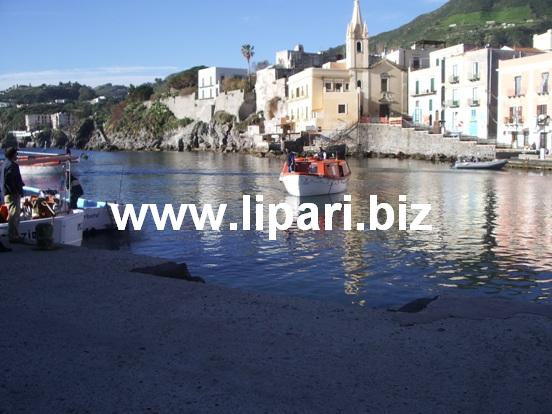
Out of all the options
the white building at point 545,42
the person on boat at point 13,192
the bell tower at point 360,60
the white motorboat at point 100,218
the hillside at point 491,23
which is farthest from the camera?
the hillside at point 491,23

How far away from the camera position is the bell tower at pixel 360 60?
246ft

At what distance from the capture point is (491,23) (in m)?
166

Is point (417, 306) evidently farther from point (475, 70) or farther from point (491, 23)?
point (491, 23)

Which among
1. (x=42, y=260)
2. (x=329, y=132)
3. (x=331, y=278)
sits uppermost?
(x=329, y=132)

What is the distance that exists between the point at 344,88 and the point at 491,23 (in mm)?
107402

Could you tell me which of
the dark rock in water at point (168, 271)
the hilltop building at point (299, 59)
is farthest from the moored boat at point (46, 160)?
the hilltop building at point (299, 59)

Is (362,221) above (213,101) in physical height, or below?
below

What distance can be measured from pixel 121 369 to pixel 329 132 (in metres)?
70.0

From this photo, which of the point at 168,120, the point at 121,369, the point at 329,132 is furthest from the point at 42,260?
the point at 168,120

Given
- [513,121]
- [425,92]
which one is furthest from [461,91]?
[513,121]

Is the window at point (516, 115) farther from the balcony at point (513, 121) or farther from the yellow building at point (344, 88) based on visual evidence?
the yellow building at point (344, 88)

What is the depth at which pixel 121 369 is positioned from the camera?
19.0 feet

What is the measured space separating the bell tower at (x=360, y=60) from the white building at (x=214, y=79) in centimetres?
3744

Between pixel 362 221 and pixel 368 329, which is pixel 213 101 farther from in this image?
pixel 368 329
